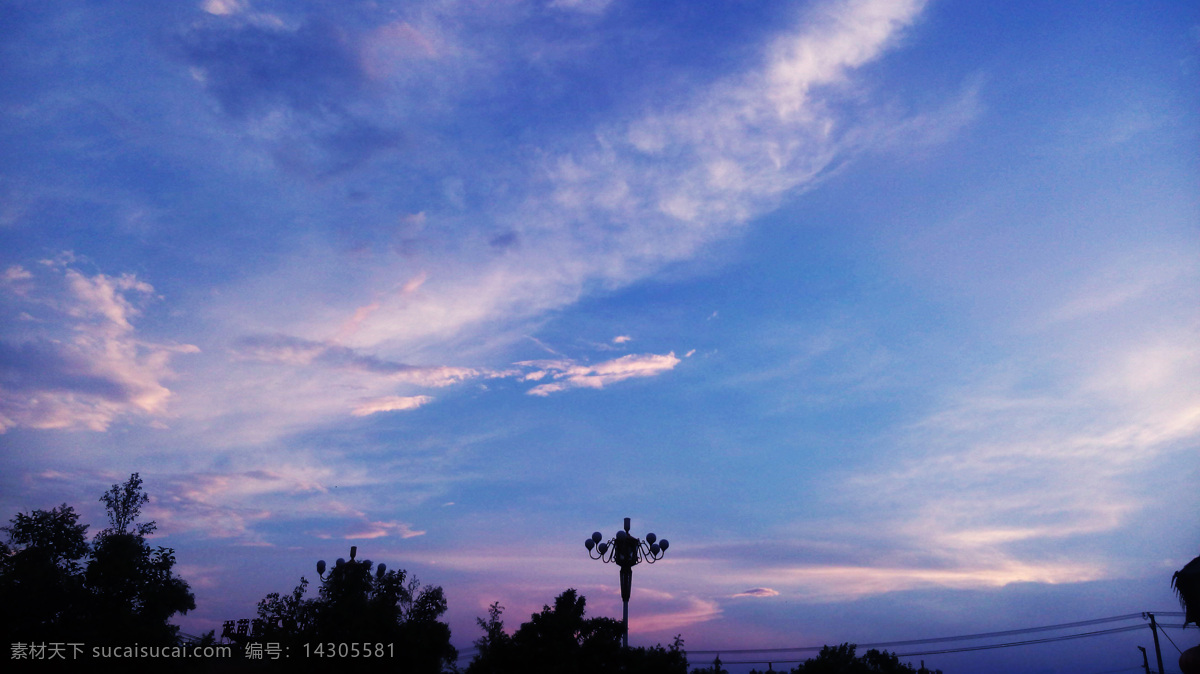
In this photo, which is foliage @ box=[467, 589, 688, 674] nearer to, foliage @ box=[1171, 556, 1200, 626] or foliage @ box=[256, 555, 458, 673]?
foliage @ box=[256, 555, 458, 673]

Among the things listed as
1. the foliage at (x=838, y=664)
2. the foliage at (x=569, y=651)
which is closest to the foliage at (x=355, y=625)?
the foliage at (x=569, y=651)

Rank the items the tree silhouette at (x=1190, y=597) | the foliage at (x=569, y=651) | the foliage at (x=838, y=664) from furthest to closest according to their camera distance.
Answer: the foliage at (x=838, y=664), the foliage at (x=569, y=651), the tree silhouette at (x=1190, y=597)

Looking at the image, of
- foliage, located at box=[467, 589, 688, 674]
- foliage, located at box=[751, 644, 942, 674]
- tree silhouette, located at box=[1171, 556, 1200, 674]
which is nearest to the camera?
tree silhouette, located at box=[1171, 556, 1200, 674]

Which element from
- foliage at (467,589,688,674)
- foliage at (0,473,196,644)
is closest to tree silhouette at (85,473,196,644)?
foliage at (0,473,196,644)

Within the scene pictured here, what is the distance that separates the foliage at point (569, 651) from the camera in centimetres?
2361

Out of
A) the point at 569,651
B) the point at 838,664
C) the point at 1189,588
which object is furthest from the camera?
the point at 838,664

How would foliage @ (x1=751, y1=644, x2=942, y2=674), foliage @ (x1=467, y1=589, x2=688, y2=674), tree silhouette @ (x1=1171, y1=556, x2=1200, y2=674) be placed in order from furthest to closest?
foliage @ (x1=751, y1=644, x2=942, y2=674) < foliage @ (x1=467, y1=589, x2=688, y2=674) < tree silhouette @ (x1=1171, y1=556, x2=1200, y2=674)

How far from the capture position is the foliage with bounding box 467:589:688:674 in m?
23.6

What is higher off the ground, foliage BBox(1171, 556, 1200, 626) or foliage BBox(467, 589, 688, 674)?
foliage BBox(1171, 556, 1200, 626)

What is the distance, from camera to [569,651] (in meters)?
23.8

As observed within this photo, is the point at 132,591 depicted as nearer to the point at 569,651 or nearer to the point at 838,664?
the point at 569,651


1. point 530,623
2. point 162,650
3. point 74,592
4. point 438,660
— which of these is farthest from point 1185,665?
point 74,592

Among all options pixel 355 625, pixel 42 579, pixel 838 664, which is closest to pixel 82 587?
pixel 42 579

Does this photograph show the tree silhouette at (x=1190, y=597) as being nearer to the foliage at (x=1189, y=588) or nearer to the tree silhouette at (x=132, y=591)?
the foliage at (x=1189, y=588)
